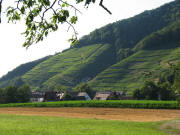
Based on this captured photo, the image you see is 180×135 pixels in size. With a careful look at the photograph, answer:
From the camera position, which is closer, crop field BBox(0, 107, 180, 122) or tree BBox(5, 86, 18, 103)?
crop field BBox(0, 107, 180, 122)

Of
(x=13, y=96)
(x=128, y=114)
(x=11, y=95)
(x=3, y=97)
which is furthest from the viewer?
(x=3, y=97)

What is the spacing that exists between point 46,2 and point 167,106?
42.7 meters

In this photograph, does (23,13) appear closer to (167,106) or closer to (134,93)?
(167,106)

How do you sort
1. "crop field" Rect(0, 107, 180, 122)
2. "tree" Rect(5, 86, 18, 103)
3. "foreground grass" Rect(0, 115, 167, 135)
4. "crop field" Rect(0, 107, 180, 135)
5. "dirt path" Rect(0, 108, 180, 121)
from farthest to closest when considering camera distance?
"tree" Rect(5, 86, 18, 103)
"dirt path" Rect(0, 108, 180, 121)
"crop field" Rect(0, 107, 180, 122)
"crop field" Rect(0, 107, 180, 135)
"foreground grass" Rect(0, 115, 167, 135)

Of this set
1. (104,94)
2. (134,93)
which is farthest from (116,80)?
(134,93)

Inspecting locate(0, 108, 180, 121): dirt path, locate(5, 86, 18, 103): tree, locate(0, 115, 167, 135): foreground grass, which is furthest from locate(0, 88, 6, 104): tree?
locate(0, 115, 167, 135): foreground grass

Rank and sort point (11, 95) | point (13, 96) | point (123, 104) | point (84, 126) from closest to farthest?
1. point (84, 126)
2. point (123, 104)
3. point (13, 96)
4. point (11, 95)

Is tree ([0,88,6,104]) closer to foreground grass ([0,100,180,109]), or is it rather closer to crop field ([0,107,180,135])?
foreground grass ([0,100,180,109])

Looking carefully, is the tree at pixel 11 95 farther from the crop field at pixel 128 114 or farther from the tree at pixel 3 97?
the crop field at pixel 128 114

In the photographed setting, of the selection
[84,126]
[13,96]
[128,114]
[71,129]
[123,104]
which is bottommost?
[128,114]

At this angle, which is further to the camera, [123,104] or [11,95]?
[11,95]

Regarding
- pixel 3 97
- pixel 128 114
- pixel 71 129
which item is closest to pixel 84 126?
pixel 71 129

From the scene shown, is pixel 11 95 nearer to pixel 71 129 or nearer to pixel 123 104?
pixel 123 104

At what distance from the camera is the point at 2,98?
93438 millimetres
